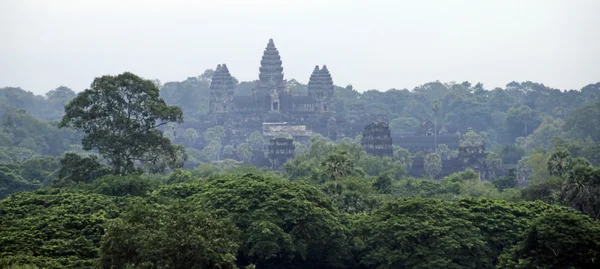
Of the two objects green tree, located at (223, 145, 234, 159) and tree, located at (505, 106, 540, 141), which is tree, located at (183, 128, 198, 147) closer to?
green tree, located at (223, 145, 234, 159)

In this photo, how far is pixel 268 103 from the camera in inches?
6629

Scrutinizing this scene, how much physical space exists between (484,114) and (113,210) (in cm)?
14471

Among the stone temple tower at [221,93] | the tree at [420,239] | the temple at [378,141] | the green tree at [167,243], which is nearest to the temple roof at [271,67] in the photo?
the stone temple tower at [221,93]

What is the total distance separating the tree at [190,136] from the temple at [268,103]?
5.33m

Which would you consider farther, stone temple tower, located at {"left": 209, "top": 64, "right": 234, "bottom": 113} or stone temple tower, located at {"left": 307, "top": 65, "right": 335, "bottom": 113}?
stone temple tower, located at {"left": 209, "top": 64, "right": 234, "bottom": 113}

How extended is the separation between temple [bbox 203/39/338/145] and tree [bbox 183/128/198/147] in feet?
17.5

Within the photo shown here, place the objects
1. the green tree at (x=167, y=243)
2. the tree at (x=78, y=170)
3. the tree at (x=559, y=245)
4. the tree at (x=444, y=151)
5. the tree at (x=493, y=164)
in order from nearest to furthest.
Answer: the green tree at (x=167, y=243) < the tree at (x=559, y=245) < the tree at (x=78, y=170) < the tree at (x=493, y=164) < the tree at (x=444, y=151)

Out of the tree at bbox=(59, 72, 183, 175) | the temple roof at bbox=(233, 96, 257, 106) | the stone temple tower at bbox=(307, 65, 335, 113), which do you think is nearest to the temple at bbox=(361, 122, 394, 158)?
the stone temple tower at bbox=(307, 65, 335, 113)

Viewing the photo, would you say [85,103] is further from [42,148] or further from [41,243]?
[42,148]

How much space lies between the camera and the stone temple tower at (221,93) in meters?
174

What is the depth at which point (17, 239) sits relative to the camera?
139ft

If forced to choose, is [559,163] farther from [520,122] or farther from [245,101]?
[520,122]

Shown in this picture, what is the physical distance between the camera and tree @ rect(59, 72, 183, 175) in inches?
2402

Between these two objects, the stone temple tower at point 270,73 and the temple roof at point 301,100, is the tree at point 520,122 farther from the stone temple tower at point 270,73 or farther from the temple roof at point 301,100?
the stone temple tower at point 270,73
